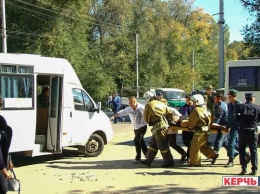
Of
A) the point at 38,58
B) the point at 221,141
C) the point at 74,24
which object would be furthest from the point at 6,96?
the point at 74,24

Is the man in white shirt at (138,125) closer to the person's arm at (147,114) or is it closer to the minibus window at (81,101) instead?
the person's arm at (147,114)

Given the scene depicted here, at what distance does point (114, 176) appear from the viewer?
8.37 meters

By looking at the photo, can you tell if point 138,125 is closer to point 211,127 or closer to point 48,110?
point 211,127

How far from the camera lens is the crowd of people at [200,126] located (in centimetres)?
807

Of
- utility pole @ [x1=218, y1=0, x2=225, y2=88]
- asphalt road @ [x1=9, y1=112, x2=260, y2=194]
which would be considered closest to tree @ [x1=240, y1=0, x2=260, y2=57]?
utility pole @ [x1=218, y1=0, x2=225, y2=88]

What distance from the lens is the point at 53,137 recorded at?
10.0 metres

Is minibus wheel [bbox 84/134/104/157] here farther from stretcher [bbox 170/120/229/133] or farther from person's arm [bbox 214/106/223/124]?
person's arm [bbox 214/106/223/124]

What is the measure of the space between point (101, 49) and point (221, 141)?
35275 millimetres

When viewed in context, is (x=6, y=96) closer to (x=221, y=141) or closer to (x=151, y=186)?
(x=151, y=186)

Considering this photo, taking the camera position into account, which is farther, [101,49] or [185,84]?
[185,84]

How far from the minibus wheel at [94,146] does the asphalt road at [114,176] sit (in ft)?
0.61

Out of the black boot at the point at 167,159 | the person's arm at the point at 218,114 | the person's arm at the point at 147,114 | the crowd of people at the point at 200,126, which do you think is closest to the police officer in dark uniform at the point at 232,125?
the crowd of people at the point at 200,126

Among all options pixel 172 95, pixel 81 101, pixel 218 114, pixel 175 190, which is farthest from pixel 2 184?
pixel 172 95

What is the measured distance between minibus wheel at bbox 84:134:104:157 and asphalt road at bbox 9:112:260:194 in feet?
0.61
